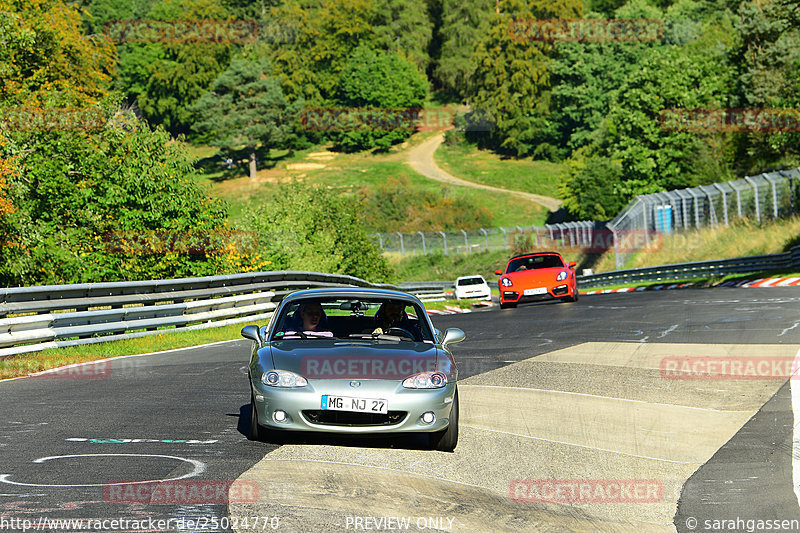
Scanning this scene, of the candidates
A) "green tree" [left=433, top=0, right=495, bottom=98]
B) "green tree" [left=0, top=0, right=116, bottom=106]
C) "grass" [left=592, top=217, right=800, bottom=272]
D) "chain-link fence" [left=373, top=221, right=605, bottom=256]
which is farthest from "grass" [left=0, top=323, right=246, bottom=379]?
"green tree" [left=433, top=0, right=495, bottom=98]

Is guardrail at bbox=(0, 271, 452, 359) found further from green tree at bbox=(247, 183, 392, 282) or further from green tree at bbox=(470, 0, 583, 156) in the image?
green tree at bbox=(470, 0, 583, 156)

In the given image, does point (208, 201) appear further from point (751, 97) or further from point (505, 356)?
point (751, 97)

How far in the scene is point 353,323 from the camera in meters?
8.90

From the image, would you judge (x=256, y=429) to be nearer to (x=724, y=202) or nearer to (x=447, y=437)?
(x=447, y=437)

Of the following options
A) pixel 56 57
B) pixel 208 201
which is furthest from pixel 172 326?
pixel 56 57

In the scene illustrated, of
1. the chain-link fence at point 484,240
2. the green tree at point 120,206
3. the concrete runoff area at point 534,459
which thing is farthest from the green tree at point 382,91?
the concrete runoff area at point 534,459

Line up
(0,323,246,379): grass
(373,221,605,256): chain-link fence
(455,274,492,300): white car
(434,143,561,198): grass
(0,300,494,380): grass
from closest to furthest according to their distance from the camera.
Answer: (0,300,494,380): grass
(0,323,246,379): grass
(455,274,492,300): white car
(373,221,605,256): chain-link fence
(434,143,561,198): grass

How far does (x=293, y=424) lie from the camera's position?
23.7 feet

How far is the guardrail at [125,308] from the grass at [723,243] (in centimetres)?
2344

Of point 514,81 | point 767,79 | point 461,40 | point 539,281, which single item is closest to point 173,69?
point 461,40

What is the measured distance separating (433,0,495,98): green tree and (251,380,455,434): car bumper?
118 metres

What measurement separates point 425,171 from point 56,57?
6600 centimetres

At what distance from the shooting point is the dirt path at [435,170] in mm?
91688

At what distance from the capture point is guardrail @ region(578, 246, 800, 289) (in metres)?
35.9
